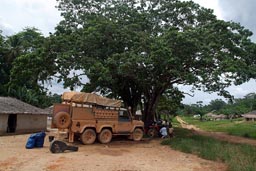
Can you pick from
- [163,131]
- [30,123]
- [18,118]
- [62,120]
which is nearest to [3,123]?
[18,118]

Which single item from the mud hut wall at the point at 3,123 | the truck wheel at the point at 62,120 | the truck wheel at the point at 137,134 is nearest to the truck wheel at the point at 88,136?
the truck wheel at the point at 62,120

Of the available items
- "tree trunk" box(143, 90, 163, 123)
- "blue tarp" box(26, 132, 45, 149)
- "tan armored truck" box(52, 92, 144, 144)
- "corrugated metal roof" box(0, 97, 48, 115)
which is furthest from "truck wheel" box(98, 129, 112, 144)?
"corrugated metal roof" box(0, 97, 48, 115)

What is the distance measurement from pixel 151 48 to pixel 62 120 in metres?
6.90

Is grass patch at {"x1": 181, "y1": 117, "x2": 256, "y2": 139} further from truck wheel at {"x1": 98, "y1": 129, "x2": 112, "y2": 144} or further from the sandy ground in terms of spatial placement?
the sandy ground

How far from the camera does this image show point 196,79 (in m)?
18.6

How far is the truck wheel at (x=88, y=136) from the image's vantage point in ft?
54.6

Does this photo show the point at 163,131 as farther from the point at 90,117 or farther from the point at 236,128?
the point at 236,128

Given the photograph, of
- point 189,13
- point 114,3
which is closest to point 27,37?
point 114,3

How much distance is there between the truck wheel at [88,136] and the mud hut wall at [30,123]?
1087 cm

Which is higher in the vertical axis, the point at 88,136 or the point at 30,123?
the point at 30,123

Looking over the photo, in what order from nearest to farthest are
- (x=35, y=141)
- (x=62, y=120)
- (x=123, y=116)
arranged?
(x=35, y=141) < (x=62, y=120) < (x=123, y=116)

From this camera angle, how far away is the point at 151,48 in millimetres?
18578

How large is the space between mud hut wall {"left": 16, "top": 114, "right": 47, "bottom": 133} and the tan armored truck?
10.0 meters

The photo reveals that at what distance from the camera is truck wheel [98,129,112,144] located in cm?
1741
